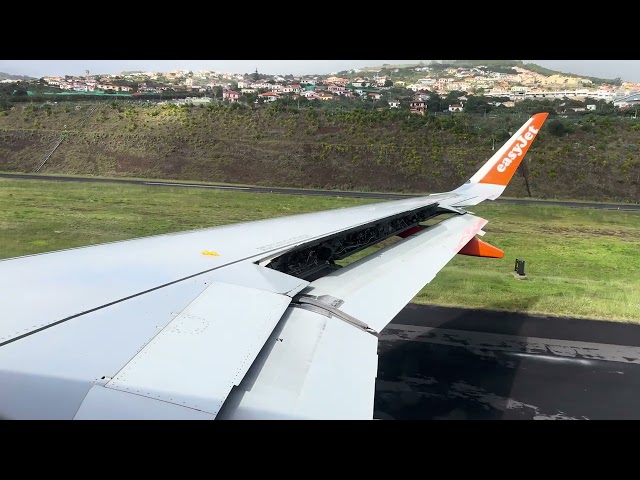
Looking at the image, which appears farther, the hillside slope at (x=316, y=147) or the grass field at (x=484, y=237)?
the hillside slope at (x=316, y=147)

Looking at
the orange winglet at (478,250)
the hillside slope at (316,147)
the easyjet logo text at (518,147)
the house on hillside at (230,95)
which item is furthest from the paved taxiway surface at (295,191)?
the orange winglet at (478,250)

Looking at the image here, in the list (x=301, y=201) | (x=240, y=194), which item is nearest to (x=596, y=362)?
(x=301, y=201)

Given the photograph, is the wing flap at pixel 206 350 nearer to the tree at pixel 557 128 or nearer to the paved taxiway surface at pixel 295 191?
the paved taxiway surface at pixel 295 191

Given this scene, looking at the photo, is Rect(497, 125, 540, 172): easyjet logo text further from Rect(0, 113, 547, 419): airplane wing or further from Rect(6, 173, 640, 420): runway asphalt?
Rect(0, 113, 547, 419): airplane wing

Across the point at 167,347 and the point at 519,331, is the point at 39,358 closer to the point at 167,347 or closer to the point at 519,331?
the point at 167,347

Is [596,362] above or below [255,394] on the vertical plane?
below

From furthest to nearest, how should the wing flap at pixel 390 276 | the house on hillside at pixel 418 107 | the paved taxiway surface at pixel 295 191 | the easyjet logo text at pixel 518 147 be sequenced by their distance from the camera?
the house on hillside at pixel 418 107
the paved taxiway surface at pixel 295 191
the easyjet logo text at pixel 518 147
the wing flap at pixel 390 276

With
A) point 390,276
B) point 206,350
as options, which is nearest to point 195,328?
point 206,350
